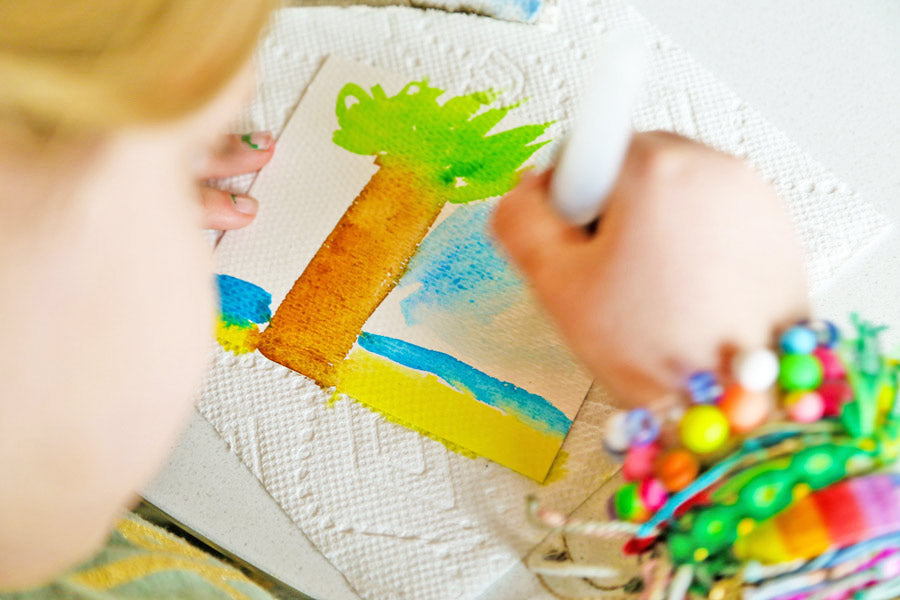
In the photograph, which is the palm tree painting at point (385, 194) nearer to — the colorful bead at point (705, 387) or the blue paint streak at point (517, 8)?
the blue paint streak at point (517, 8)

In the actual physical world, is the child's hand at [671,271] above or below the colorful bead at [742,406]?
above

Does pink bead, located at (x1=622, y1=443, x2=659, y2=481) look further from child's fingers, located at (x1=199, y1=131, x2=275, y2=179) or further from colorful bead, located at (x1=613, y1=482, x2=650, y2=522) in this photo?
child's fingers, located at (x1=199, y1=131, x2=275, y2=179)

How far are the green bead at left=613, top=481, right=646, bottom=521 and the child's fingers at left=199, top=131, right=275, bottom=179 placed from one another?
0.35m

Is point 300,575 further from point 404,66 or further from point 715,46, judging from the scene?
point 715,46

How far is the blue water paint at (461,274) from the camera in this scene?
499 millimetres

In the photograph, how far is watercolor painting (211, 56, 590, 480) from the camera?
1.57ft

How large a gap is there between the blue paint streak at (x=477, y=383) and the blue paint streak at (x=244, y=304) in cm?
7

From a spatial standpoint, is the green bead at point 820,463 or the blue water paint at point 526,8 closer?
the green bead at point 820,463

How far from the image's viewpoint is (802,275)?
1.16ft

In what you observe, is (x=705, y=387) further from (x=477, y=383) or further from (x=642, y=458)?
(x=477, y=383)

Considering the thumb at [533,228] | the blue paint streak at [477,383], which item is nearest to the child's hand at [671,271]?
the thumb at [533,228]

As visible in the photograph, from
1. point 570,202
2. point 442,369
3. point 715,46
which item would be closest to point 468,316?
point 442,369

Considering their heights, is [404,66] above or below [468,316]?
above

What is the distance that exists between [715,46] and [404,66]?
237mm
